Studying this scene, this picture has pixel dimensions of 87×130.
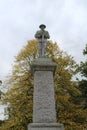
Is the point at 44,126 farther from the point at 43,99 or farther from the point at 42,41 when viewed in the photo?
the point at 42,41

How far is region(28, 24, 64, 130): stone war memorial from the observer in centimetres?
1231

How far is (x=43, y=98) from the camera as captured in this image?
12.9 meters

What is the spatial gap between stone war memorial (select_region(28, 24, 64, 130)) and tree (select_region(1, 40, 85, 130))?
11.8 m

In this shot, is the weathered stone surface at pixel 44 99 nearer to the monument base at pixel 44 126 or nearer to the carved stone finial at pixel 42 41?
the monument base at pixel 44 126

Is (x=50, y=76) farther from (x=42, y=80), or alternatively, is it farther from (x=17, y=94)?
(x=17, y=94)

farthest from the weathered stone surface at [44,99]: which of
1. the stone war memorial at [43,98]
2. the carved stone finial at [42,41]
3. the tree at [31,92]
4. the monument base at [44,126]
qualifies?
the tree at [31,92]

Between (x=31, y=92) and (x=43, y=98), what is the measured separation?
13144 millimetres

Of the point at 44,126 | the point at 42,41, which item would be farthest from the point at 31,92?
the point at 44,126

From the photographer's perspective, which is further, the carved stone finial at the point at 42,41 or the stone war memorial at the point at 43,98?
the carved stone finial at the point at 42,41

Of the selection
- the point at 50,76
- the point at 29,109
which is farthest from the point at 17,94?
the point at 50,76

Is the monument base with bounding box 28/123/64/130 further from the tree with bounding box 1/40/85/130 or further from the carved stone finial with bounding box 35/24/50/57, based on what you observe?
the tree with bounding box 1/40/85/130

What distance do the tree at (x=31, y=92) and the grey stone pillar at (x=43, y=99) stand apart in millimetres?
11826

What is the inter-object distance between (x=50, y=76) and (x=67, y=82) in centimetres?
1378

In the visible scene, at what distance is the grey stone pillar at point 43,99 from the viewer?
40.4ft
